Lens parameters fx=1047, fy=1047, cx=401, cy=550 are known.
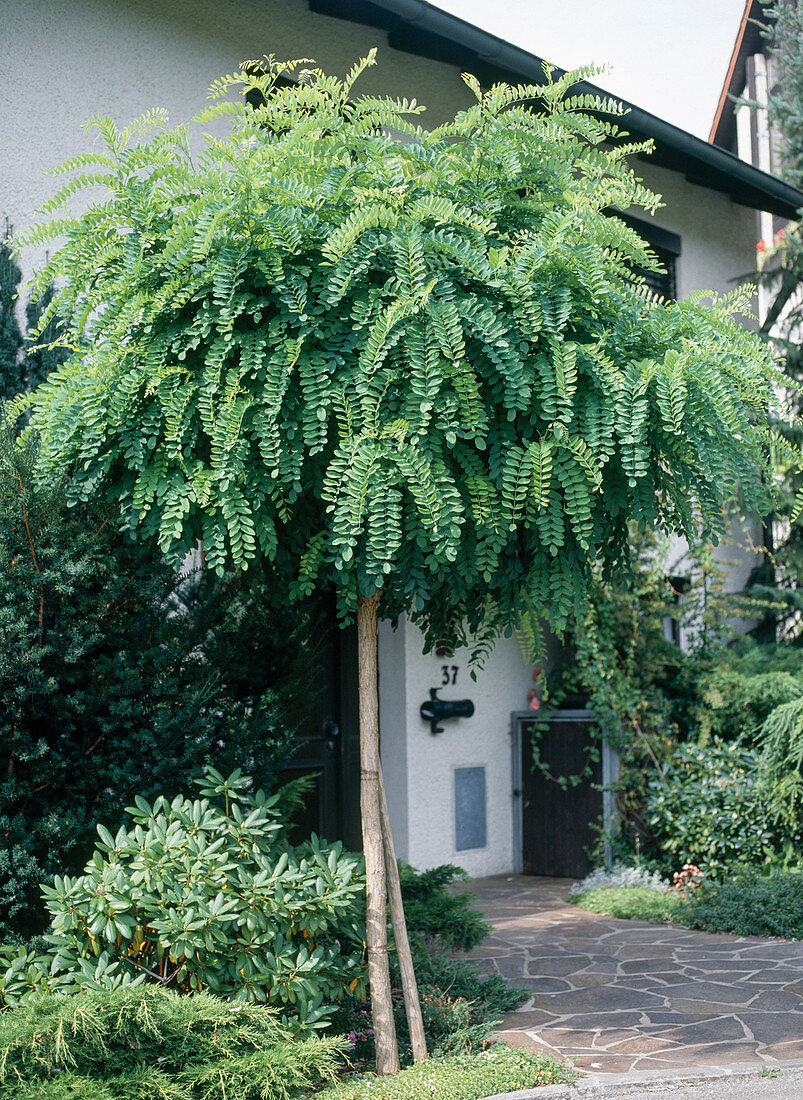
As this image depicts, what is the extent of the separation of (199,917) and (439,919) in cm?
235

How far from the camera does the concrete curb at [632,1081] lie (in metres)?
3.99

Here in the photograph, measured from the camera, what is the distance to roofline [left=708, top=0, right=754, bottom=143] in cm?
1457

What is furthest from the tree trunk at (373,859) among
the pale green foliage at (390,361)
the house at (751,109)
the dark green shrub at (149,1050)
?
the house at (751,109)

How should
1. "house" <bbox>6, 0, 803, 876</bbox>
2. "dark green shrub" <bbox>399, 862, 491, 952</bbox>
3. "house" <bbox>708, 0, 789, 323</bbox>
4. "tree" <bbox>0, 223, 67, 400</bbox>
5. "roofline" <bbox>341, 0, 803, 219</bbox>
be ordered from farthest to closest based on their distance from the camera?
"house" <bbox>708, 0, 789, 323</bbox>, "roofline" <bbox>341, 0, 803, 219</bbox>, "house" <bbox>6, 0, 803, 876</bbox>, "dark green shrub" <bbox>399, 862, 491, 952</bbox>, "tree" <bbox>0, 223, 67, 400</bbox>

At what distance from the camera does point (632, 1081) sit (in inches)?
166

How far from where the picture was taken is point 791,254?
1062 centimetres

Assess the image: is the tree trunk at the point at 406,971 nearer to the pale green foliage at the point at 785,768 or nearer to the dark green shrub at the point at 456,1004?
the dark green shrub at the point at 456,1004

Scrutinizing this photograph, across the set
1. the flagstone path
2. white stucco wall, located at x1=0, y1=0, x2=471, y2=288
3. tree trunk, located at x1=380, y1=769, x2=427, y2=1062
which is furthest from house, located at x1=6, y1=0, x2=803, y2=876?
tree trunk, located at x1=380, y1=769, x2=427, y2=1062

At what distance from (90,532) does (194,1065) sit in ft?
6.92

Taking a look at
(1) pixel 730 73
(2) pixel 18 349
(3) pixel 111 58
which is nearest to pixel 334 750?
(2) pixel 18 349

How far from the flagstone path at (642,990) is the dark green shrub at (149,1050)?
4.61ft

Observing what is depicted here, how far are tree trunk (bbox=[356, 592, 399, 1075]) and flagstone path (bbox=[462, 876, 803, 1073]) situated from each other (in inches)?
33.2

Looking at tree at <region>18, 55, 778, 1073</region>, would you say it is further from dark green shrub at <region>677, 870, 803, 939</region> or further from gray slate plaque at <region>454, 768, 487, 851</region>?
gray slate plaque at <region>454, 768, 487, 851</region>

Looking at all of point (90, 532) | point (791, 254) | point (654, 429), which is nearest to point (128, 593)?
point (90, 532)
